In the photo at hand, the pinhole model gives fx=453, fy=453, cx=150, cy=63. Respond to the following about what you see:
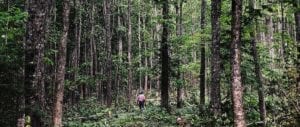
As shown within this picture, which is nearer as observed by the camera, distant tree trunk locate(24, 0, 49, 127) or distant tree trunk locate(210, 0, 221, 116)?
distant tree trunk locate(24, 0, 49, 127)

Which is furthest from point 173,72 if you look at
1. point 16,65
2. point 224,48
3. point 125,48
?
point 125,48

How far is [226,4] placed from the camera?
24766 mm

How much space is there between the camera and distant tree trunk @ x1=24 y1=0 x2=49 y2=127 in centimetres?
1342

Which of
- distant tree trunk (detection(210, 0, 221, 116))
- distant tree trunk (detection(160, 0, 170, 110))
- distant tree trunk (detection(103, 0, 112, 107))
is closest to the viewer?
distant tree trunk (detection(210, 0, 221, 116))

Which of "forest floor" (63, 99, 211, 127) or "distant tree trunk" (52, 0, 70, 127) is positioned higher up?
"distant tree trunk" (52, 0, 70, 127)

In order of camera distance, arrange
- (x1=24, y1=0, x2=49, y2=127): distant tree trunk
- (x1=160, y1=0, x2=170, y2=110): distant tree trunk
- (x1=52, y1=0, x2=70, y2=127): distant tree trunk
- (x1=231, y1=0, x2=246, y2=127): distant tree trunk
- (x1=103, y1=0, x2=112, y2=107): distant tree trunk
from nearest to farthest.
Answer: (x1=231, y1=0, x2=246, y2=127): distant tree trunk → (x1=24, y1=0, x2=49, y2=127): distant tree trunk → (x1=52, y1=0, x2=70, y2=127): distant tree trunk → (x1=160, y1=0, x2=170, y2=110): distant tree trunk → (x1=103, y1=0, x2=112, y2=107): distant tree trunk

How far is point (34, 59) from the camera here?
13781 mm

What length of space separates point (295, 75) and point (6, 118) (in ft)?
30.6

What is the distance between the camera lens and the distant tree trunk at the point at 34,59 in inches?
528

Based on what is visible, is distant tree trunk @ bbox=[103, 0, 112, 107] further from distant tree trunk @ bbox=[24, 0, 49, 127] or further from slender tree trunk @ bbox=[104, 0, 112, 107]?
distant tree trunk @ bbox=[24, 0, 49, 127]

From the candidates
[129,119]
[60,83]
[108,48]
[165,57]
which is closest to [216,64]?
[60,83]

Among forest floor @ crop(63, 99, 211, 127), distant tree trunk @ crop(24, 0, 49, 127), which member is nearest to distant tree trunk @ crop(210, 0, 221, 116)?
forest floor @ crop(63, 99, 211, 127)

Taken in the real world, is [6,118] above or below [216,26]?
below

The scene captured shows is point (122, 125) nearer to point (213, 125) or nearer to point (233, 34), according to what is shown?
point (213, 125)
